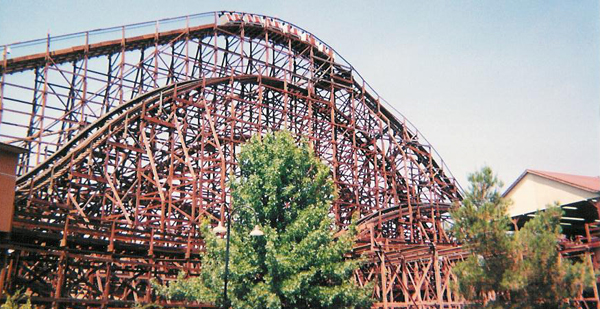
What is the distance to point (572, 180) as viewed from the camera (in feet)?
69.8

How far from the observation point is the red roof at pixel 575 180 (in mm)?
20353

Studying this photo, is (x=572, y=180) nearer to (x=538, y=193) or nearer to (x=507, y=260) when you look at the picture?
(x=538, y=193)

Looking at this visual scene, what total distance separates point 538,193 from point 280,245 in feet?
38.3

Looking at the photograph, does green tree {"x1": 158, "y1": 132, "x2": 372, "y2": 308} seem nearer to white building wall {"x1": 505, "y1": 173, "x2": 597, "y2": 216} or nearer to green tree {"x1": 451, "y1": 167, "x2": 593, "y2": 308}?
green tree {"x1": 451, "y1": 167, "x2": 593, "y2": 308}

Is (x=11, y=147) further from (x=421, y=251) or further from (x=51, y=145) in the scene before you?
(x=421, y=251)

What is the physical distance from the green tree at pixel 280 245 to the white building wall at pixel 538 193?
25.9ft

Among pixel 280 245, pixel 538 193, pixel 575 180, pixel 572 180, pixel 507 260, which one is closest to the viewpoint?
pixel 507 260

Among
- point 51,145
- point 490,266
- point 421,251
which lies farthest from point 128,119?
A: point 490,266

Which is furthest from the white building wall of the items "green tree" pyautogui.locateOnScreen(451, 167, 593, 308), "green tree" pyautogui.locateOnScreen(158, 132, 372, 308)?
"green tree" pyautogui.locateOnScreen(158, 132, 372, 308)

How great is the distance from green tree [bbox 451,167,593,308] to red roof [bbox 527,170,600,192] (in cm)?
738

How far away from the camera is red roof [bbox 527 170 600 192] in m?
20.4

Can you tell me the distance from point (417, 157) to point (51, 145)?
72.1 ft

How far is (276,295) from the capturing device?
54.8ft

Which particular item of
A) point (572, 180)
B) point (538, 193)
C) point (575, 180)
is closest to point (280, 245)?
point (538, 193)
